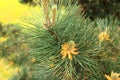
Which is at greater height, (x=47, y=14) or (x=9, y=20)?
(x=9, y=20)

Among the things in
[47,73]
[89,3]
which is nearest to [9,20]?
[89,3]

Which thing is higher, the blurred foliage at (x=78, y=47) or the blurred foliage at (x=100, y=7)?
the blurred foliage at (x=100, y=7)

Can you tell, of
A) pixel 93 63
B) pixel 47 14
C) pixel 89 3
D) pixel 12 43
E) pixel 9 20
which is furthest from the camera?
pixel 9 20

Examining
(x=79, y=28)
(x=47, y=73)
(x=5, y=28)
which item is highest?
(x=5, y=28)

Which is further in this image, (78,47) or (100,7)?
(100,7)

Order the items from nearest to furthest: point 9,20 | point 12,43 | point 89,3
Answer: point 89,3 < point 12,43 < point 9,20

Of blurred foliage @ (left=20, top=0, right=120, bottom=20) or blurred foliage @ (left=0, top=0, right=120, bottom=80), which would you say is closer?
blurred foliage @ (left=0, top=0, right=120, bottom=80)

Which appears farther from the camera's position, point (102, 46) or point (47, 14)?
point (102, 46)

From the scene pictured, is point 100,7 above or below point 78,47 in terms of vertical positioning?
above

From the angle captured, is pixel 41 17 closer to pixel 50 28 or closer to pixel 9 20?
pixel 50 28

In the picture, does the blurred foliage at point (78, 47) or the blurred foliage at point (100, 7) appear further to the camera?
the blurred foliage at point (100, 7)

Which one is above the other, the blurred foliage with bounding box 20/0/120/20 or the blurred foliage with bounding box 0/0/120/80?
the blurred foliage with bounding box 20/0/120/20
